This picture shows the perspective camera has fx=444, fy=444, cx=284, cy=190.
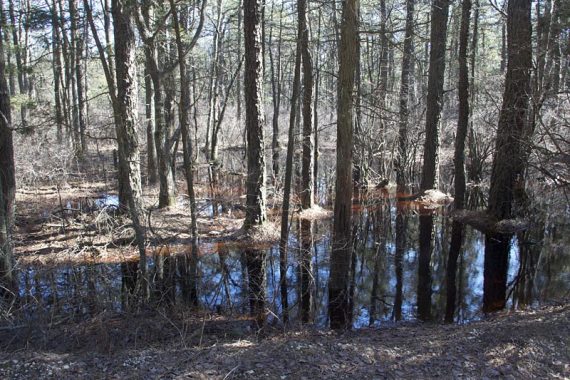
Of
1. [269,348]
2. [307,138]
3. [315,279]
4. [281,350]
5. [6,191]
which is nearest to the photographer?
[281,350]

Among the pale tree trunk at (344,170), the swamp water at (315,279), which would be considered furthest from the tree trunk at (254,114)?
the pale tree trunk at (344,170)

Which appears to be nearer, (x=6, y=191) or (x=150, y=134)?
(x=6, y=191)

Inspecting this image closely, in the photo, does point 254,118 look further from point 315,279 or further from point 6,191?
point 6,191

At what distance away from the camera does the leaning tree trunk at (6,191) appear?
6820 mm

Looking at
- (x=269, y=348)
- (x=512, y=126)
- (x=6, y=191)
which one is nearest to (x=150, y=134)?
(x=6, y=191)

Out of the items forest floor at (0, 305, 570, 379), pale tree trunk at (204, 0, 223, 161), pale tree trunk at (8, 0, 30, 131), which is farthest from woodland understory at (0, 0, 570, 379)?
pale tree trunk at (204, 0, 223, 161)

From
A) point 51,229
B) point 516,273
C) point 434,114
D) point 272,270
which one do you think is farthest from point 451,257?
point 51,229

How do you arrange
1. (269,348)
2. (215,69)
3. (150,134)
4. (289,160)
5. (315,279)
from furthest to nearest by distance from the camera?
1. (215,69)
2. (150,134)
3. (289,160)
4. (315,279)
5. (269,348)

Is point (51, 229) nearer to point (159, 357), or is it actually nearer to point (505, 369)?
point (159, 357)

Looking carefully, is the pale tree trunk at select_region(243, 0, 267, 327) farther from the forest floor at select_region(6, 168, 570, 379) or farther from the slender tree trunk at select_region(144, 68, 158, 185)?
the slender tree trunk at select_region(144, 68, 158, 185)

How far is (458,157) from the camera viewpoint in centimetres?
1273

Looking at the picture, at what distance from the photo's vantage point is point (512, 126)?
35.0 feet

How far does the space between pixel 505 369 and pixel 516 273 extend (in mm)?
4753

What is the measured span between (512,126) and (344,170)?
578cm
